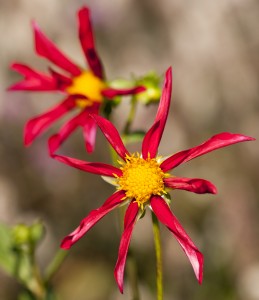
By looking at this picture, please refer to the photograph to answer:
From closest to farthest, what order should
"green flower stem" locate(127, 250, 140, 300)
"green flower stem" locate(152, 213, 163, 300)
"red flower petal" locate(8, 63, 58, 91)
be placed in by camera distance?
"green flower stem" locate(152, 213, 163, 300), "green flower stem" locate(127, 250, 140, 300), "red flower petal" locate(8, 63, 58, 91)

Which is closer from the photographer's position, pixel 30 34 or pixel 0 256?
pixel 0 256

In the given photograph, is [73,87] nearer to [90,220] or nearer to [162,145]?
[90,220]

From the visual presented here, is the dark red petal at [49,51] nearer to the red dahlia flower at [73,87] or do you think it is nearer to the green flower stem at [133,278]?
the red dahlia flower at [73,87]

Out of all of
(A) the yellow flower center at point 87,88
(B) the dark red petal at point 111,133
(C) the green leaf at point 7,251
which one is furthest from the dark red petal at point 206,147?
(C) the green leaf at point 7,251

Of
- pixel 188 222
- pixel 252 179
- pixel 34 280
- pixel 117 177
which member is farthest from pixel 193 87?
pixel 117 177

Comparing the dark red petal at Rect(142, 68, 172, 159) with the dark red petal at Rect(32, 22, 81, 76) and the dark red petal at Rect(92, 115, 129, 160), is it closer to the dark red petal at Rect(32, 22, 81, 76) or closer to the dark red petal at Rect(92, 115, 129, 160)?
the dark red petal at Rect(92, 115, 129, 160)

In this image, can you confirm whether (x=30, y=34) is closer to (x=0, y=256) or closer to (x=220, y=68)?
(x=220, y=68)

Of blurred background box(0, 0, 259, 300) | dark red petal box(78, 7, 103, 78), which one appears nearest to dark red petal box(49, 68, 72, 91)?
dark red petal box(78, 7, 103, 78)
